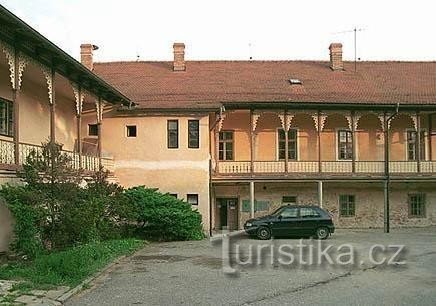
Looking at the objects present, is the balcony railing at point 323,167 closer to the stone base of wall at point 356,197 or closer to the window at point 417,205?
the stone base of wall at point 356,197

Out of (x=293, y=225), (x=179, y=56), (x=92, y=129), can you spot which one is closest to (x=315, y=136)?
(x=293, y=225)

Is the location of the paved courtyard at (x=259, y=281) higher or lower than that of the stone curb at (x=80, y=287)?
lower

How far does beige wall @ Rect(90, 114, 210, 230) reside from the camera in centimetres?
2812

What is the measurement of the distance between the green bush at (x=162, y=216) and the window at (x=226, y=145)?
22.4ft

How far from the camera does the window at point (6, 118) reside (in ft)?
65.0

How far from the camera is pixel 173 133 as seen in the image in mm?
28438

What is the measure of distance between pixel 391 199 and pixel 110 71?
688 inches

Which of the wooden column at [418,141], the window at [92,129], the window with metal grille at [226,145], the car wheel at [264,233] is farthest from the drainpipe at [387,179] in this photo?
the window at [92,129]

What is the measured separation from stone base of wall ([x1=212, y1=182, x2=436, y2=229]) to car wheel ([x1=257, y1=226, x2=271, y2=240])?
550cm

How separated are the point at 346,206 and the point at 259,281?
63.1 ft

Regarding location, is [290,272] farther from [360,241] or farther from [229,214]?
[229,214]

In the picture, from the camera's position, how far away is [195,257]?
60.6ft

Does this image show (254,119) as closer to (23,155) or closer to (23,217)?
(23,155)

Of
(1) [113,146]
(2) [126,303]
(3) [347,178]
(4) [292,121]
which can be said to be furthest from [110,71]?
(2) [126,303]
